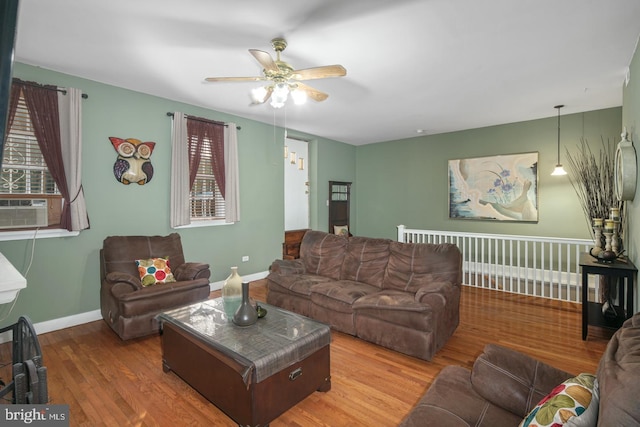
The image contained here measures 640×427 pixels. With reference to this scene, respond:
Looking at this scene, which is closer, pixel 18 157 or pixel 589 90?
pixel 18 157

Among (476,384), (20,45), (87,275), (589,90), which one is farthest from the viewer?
(589,90)

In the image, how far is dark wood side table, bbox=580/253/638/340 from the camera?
297cm

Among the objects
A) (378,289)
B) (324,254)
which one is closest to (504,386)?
(378,289)

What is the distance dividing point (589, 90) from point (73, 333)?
6.63 m

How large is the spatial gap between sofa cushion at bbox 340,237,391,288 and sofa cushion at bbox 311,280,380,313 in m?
0.12

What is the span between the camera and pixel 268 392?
197cm

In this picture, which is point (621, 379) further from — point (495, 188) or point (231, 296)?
point (495, 188)

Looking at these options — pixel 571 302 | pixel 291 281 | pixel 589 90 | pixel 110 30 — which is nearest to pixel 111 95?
pixel 110 30

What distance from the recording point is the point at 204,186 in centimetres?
480

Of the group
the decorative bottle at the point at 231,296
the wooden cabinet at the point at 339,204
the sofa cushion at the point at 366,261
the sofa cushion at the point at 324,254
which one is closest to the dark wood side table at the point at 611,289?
the sofa cushion at the point at 366,261

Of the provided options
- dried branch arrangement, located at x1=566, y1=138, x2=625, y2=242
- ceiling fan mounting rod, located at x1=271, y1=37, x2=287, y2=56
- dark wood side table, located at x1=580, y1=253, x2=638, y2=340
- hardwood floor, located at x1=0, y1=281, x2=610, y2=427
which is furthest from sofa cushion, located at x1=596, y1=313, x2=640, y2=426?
dried branch arrangement, located at x1=566, y1=138, x2=625, y2=242

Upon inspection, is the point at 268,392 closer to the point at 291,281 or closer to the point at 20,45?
the point at 291,281

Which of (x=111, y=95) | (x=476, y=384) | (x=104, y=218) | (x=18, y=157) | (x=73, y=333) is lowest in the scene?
(x=73, y=333)

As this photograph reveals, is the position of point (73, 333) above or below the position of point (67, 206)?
below
